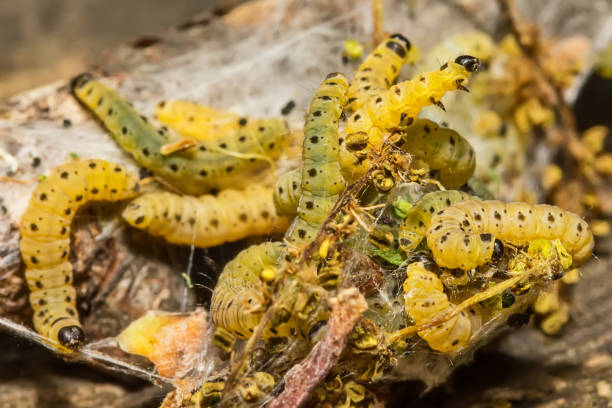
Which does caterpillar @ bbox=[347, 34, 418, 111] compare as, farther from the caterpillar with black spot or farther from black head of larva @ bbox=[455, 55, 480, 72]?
the caterpillar with black spot

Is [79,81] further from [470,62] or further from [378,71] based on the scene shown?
[470,62]

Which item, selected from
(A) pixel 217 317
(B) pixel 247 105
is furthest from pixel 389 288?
(B) pixel 247 105

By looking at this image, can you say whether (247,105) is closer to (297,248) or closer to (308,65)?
(308,65)

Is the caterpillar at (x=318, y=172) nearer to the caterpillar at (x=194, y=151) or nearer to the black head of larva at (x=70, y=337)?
the caterpillar at (x=194, y=151)

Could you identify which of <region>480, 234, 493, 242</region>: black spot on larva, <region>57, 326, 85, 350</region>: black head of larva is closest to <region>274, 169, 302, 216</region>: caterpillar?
<region>480, 234, 493, 242</region>: black spot on larva

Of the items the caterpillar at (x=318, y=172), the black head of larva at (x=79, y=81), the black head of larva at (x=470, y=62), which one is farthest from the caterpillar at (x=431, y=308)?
the black head of larva at (x=79, y=81)

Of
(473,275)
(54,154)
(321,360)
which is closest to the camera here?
(321,360)
